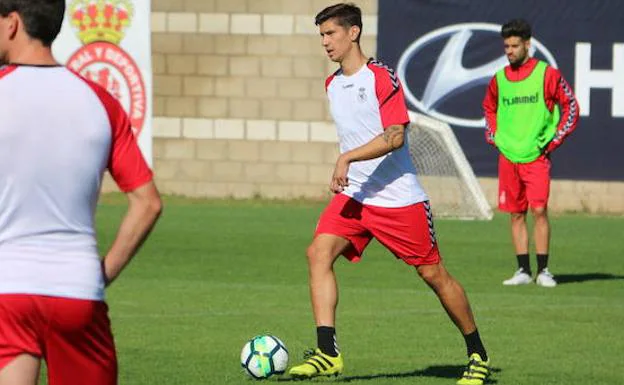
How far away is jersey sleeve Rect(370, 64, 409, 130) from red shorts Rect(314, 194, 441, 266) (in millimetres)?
510

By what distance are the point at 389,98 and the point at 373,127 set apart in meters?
0.20

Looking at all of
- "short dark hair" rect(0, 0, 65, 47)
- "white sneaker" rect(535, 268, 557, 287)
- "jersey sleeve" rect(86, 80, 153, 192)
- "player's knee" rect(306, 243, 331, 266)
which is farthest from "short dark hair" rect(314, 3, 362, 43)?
"white sneaker" rect(535, 268, 557, 287)

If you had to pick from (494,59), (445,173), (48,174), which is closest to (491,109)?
(445,173)

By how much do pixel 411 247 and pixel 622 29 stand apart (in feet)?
45.7

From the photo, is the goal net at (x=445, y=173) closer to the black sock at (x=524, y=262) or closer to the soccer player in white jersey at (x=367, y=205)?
the black sock at (x=524, y=262)

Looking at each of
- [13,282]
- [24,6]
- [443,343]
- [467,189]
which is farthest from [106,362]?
[467,189]

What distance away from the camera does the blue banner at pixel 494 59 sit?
73.8ft

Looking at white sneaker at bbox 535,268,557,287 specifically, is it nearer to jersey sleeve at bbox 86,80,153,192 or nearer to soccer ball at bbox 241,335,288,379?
soccer ball at bbox 241,335,288,379

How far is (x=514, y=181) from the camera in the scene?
14.6 m

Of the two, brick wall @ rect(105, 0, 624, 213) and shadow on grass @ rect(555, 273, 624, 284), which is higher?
brick wall @ rect(105, 0, 624, 213)

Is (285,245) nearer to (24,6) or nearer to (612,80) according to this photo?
(612,80)

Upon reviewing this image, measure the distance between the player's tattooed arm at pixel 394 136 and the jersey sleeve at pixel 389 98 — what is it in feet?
0.15

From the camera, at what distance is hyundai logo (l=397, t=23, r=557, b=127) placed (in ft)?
75.1

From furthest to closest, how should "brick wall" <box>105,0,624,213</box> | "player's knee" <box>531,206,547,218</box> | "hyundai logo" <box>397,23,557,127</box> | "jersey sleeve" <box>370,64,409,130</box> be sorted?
1. "brick wall" <box>105,0,624,213</box>
2. "hyundai logo" <box>397,23,557,127</box>
3. "player's knee" <box>531,206,547,218</box>
4. "jersey sleeve" <box>370,64,409,130</box>
